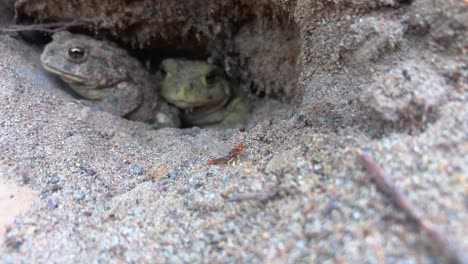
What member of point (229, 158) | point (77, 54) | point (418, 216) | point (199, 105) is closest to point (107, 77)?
point (77, 54)

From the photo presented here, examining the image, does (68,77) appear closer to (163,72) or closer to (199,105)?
(163,72)

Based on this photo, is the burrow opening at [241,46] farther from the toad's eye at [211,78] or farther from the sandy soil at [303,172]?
the sandy soil at [303,172]

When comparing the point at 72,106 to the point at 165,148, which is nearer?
the point at 165,148

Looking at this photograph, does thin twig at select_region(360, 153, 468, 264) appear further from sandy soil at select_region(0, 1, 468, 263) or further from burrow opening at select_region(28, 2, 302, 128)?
burrow opening at select_region(28, 2, 302, 128)

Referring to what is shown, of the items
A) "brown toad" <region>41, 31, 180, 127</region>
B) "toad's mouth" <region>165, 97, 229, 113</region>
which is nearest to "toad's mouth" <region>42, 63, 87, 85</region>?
"brown toad" <region>41, 31, 180, 127</region>

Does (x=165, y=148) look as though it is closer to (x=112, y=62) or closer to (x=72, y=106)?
(x=72, y=106)

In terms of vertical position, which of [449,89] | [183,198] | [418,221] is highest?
[449,89]

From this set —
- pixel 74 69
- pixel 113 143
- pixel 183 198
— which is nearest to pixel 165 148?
pixel 113 143
